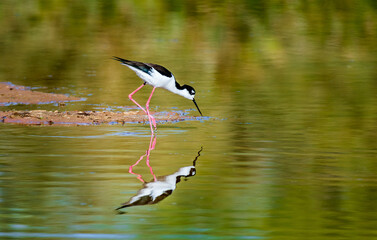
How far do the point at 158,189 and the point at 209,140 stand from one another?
325 centimetres

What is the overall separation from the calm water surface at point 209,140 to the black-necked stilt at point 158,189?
0.09 metres

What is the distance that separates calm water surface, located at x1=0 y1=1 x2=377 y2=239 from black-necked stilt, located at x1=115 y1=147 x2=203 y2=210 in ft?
0.28

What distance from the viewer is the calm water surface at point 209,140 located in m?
6.63

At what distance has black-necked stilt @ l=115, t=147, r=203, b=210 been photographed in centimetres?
724

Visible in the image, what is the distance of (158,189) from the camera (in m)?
7.75

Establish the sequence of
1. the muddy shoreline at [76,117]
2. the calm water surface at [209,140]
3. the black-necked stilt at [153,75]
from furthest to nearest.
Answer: the muddy shoreline at [76,117]
the black-necked stilt at [153,75]
the calm water surface at [209,140]

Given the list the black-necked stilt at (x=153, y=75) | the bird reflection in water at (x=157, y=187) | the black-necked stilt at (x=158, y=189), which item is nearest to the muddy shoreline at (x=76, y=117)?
the black-necked stilt at (x=153, y=75)

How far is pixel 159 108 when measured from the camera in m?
14.6

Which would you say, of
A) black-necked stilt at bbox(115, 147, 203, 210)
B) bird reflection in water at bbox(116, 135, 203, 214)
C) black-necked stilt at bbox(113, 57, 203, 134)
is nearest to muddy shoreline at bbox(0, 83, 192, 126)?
black-necked stilt at bbox(113, 57, 203, 134)

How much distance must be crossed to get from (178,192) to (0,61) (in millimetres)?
13982

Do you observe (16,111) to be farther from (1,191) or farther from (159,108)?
(1,191)

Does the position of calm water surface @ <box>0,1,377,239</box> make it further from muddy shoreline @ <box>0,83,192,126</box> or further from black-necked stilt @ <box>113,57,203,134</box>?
black-necked stilt @ <box>113,57,203,134</box>

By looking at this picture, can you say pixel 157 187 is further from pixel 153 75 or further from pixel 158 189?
pixel 153 75

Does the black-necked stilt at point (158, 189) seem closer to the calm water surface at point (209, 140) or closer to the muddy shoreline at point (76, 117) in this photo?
the calm water surface at point (209, 140)
